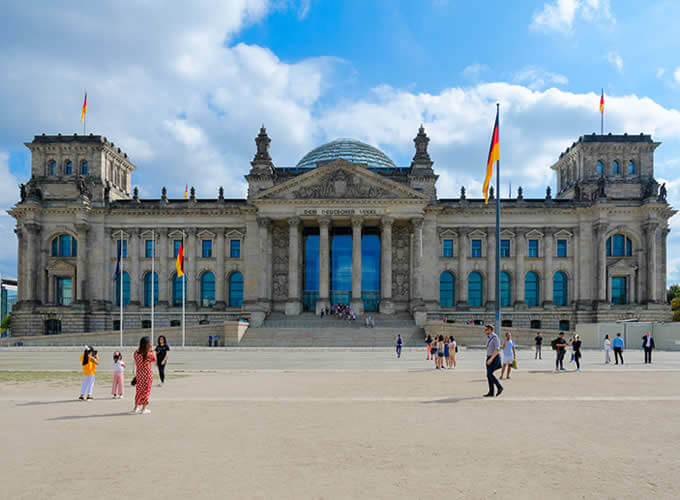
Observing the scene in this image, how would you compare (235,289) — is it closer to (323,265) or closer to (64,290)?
(323,265)

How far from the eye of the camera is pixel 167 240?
75.6 m

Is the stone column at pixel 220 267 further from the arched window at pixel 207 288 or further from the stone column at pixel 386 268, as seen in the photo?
the stone column at pixel 386 268

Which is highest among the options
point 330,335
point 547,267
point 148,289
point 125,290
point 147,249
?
point 147,249

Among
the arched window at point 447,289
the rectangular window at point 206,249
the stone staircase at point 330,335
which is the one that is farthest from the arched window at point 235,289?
the arched window at point 447,289

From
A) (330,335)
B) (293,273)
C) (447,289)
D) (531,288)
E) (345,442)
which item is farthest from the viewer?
(447,289)

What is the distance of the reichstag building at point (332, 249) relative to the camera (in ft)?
239

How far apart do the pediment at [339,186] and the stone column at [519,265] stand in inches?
577

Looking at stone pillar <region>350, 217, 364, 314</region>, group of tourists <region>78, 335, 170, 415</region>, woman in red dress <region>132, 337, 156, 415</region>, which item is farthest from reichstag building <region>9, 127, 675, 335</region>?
woman in red dress <region>132, 337, 156, 415</region>

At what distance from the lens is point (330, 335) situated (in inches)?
2341

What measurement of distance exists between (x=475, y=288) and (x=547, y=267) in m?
9.60

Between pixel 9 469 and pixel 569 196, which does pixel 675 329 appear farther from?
pixel 9 469

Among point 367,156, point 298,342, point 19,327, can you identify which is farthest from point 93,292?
point 367,156

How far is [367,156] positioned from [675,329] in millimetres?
49321

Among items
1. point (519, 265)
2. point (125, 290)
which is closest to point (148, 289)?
point (125, 290)
